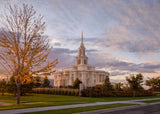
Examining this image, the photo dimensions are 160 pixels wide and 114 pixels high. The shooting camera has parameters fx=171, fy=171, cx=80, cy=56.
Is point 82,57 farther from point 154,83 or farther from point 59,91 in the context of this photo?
point 59,91

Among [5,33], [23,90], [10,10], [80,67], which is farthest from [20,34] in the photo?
[80,67]

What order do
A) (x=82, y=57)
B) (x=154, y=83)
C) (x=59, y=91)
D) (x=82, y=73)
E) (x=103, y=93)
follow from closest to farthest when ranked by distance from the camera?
(x=103, y=93)
(x=59, y=91)
(x=154, y=83)
(x=82, y=73)
(x=82, y=57)

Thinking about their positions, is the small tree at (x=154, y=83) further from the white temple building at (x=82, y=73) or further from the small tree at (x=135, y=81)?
the white temple building at (x=82, y=73)

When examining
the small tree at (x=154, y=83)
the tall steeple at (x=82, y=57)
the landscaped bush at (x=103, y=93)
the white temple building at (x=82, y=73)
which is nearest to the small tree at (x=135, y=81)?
the landscaped bush at (x=103, y=93)

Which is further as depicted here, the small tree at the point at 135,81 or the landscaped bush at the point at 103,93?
the small tree at the point at 135,81

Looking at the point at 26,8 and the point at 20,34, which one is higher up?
the point at 26,8

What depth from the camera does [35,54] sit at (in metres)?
16.2

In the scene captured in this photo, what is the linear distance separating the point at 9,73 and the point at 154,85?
2067 inches

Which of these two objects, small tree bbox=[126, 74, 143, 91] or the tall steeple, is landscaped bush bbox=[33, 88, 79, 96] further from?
the tall steeple

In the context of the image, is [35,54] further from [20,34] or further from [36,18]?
[36,18]

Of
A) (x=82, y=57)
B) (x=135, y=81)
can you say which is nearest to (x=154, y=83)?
(x=135, y=81)

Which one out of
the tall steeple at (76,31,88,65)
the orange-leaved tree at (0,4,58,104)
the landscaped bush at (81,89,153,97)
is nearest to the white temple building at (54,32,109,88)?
the tall steeple at (76,31,88,65)

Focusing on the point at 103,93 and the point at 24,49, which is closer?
the point at 24,49

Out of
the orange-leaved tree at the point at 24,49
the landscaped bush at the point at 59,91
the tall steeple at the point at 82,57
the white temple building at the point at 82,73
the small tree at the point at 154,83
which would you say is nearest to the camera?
the orange-leaved tree at the point at 24,49
